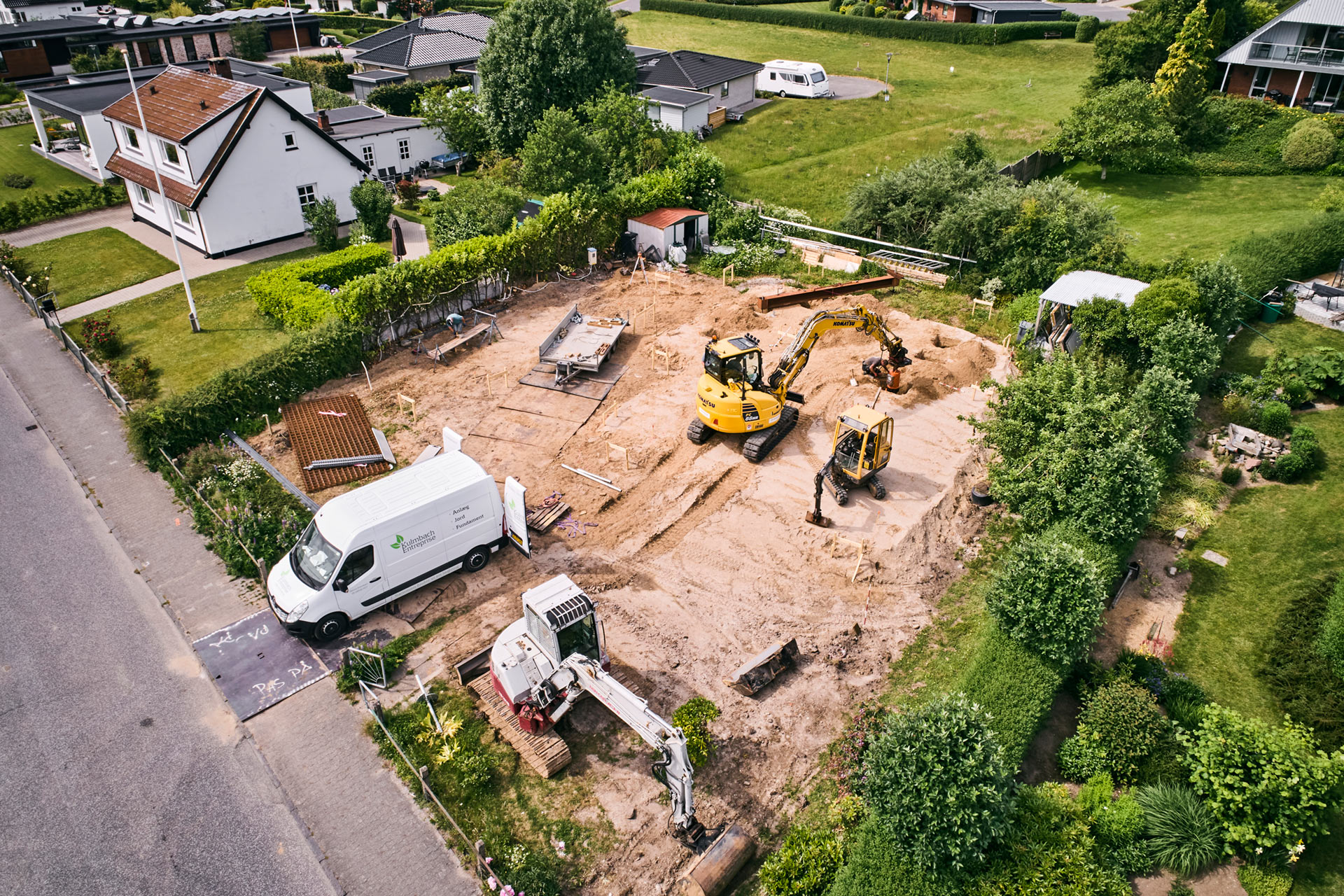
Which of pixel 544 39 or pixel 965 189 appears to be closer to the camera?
pixel 965 189

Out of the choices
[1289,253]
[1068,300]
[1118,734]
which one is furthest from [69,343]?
[1289,253]

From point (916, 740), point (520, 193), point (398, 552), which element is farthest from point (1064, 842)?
point (520, 193)

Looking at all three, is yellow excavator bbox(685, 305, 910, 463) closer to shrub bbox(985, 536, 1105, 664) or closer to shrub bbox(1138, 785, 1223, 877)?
shrub bbox(985, 536, 1105, 664)

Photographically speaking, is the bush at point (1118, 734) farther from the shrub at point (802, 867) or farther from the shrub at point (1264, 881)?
the shrub at point (802, 867)

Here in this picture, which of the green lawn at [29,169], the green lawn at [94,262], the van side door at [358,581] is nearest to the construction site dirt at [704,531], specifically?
the van side door at [358,581]

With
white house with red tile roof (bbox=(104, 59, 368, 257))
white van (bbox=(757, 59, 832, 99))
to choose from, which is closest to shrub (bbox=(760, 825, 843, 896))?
white house with red tile roof (bbox=(104, 59, 368, 257))

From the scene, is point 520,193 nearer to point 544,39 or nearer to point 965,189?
point 544,39

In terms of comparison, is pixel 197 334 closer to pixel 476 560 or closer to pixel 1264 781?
pixel 476 560
